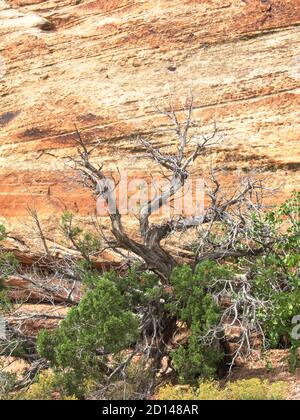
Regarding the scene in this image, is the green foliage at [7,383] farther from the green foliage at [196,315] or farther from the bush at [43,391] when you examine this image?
the green foliage at [196,315]

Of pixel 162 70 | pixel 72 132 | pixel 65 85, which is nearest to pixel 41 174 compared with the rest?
pixel 72 132

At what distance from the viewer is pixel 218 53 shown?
15141 mm

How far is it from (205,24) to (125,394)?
321 inches

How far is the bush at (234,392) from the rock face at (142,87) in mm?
4582

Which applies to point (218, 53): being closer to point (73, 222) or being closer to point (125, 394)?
point (73, 222)

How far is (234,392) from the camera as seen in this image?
9656mm

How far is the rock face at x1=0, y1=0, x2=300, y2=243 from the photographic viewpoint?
14094 millimetres

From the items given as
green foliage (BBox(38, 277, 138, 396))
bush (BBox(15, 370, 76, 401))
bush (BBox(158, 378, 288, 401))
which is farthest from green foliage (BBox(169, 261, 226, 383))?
bush (BBox(15, 370, 76, 401))

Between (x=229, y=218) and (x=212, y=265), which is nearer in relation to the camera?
(x=212, y=265)

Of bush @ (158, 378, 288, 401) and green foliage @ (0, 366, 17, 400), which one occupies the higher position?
bush @ (158, 378, 288, 401)

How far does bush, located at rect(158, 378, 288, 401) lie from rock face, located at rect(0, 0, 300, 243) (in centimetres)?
458

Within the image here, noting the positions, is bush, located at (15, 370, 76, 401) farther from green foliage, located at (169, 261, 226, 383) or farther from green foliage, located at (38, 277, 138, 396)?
green foliage, located at (169, 261, 226, 383)

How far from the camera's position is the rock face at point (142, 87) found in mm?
14094
